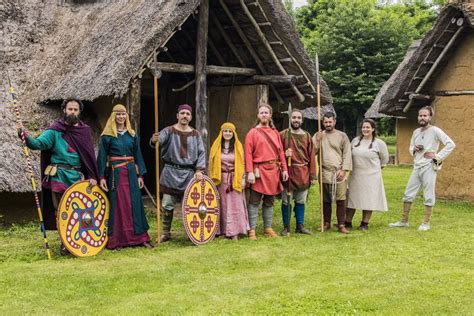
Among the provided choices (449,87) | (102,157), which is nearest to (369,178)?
(102,157)

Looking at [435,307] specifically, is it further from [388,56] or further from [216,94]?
[388,56]

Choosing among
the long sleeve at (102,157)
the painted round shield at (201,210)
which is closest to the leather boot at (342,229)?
the painted round shield at (201,210)

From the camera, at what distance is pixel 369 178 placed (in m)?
7.87

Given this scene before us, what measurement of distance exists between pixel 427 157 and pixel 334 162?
4.36 ft

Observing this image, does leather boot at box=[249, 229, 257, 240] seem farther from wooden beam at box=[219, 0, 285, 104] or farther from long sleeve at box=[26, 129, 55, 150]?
wooden beam at box=[219, 0, 285, 104]

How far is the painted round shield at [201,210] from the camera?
6770 mm

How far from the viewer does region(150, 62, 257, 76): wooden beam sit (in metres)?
8.39

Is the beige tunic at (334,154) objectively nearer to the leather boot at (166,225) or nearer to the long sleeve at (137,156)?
the leather boot at (166,225)

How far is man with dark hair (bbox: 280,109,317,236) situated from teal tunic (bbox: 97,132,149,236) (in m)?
1.84

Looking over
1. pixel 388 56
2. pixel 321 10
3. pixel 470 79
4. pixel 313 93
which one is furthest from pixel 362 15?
pixel 313 93

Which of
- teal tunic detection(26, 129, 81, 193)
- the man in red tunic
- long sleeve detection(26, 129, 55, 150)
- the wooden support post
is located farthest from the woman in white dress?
long sleeve detection(26, 129, 55, 150)

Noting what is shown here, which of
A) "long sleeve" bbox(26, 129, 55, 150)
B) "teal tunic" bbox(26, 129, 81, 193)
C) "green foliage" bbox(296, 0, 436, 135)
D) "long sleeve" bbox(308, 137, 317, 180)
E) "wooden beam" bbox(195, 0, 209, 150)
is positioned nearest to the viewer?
"long sleeve" bbox(26, 129, 55, 150)

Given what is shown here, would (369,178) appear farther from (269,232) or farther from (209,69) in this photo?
(209,69)

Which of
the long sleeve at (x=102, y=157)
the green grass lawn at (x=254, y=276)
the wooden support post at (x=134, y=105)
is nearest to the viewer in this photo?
the green grass lawn at (x=254, y=276)
